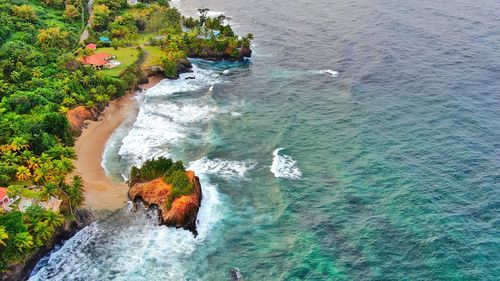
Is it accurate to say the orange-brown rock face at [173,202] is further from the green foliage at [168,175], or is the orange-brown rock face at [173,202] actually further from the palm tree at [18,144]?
the palm tree at [18,144]

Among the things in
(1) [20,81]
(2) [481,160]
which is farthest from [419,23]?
(1) [20,81]

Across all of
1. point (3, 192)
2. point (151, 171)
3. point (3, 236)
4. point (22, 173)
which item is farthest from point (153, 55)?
point (3, 236)

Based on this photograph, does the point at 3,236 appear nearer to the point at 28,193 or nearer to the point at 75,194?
the point at 28,193

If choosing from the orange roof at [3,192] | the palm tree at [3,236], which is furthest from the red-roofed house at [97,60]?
the palm tree at [3,236]

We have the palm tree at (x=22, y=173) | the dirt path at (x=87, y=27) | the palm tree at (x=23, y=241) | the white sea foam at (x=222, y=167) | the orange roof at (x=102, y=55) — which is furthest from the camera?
the dirt path at (x=87, y=27)

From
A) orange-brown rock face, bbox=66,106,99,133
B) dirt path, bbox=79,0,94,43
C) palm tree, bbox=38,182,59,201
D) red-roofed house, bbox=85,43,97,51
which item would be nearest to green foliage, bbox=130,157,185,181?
palm tree, bbox=38,182,59,201
